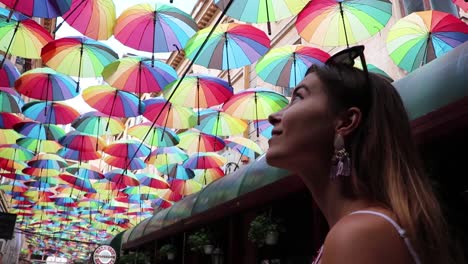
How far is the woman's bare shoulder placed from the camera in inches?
42.2

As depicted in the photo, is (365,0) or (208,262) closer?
(365,0)

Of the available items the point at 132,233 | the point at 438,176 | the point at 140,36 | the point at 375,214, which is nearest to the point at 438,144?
the point at 438,176

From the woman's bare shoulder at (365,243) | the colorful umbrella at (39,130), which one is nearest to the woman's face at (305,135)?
the woman's bare shoulder at (365,243)

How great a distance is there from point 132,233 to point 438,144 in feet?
49.8

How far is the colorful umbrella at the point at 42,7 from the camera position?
21.4 ft

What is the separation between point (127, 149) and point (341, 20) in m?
9.31

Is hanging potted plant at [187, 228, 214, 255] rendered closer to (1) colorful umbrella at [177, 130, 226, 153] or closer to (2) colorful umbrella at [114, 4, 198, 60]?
(1) colorful umbrella at [177, 130, 226, 153]

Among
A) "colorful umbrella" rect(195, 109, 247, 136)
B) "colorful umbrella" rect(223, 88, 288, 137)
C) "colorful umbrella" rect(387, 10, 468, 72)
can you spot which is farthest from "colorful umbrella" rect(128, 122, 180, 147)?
"colorful umbrella" rect(387, 10, 468, 72)

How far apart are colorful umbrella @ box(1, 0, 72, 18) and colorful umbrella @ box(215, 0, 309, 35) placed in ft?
8.44

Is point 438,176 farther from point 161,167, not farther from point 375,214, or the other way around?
point 161,167

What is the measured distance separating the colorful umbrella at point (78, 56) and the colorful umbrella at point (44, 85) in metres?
1.34

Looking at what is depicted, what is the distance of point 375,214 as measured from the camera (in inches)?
46.1

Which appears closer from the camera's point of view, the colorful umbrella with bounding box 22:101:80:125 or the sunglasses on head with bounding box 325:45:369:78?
the sunglasses on head with bounding box 325:45:369:78

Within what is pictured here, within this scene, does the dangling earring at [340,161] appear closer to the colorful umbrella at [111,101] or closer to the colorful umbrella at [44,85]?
the colorful umbrella at [111,101]
